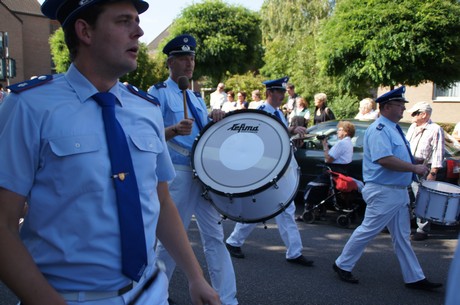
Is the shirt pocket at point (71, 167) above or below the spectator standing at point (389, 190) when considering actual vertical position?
above

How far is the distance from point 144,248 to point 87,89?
0.57m

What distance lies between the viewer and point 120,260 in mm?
1528

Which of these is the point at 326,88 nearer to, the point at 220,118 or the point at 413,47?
the point at 413,47

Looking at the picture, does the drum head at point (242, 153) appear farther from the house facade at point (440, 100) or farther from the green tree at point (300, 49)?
the house facade at point (440, 100)

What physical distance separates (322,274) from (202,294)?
3304 millimetres

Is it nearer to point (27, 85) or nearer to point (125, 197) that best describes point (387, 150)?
point (125, 197)

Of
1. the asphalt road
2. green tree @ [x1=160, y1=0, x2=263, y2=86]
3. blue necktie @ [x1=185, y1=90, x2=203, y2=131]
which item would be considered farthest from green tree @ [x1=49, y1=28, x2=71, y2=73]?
blue necktie @ [x1=185, y1=90, x2=203, y2=131]

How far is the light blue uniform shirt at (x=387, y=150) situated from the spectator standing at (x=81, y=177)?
10.7ft

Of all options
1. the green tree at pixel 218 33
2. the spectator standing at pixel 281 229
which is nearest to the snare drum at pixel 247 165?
the spectator standing at pixel 281 229

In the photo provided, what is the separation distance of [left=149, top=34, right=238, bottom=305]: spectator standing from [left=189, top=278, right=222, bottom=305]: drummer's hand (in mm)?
1923

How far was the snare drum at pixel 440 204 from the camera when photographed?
4477 millimetres

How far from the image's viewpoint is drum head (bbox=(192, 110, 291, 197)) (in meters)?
3.23

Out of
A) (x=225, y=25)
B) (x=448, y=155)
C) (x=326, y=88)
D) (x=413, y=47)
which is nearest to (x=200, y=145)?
(x=448, y=155)

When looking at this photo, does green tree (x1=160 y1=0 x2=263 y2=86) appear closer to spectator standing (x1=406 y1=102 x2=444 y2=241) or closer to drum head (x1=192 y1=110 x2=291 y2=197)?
spectator standing (x1=406 y1=102 x2=444 y2=241)
